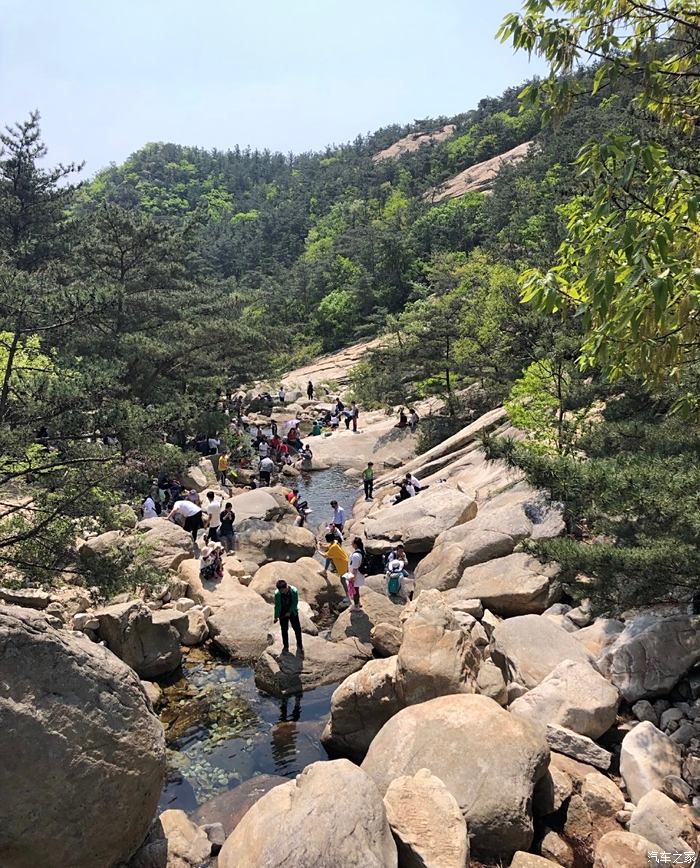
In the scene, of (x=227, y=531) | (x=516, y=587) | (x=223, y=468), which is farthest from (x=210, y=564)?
(x=223, y=468)

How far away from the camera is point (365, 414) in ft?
131

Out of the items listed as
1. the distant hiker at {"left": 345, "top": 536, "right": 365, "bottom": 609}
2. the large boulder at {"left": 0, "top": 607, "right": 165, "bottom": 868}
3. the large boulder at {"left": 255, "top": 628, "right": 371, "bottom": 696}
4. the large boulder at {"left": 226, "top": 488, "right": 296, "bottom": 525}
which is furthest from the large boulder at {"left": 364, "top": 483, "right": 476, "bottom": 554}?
the large boulder at {"left": 0, "top": 607, "right": 165, "bottom": 868}

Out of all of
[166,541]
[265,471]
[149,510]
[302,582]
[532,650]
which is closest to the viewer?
[532,650]

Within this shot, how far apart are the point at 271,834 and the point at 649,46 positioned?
23.7ft

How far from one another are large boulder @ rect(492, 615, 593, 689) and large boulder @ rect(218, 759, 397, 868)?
411 cm

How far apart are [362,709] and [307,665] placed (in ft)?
7.66

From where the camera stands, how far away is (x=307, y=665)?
1080cm

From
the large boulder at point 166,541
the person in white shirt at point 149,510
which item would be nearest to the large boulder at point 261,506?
the person in white shirt at point 149,510

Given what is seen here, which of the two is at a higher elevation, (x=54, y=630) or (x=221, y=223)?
(x=221, y=223)

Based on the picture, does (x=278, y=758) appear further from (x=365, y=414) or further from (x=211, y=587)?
(x=365, y=414)

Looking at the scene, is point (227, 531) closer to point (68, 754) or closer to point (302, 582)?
point (302, 582)

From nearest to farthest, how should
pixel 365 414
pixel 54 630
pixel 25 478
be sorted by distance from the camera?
1. pixel 54 630
2. pixel 25 478
3. pixel 365 414

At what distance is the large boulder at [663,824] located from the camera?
593 cm

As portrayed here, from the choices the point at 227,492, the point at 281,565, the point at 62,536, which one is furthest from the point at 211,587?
the point at 227,492
